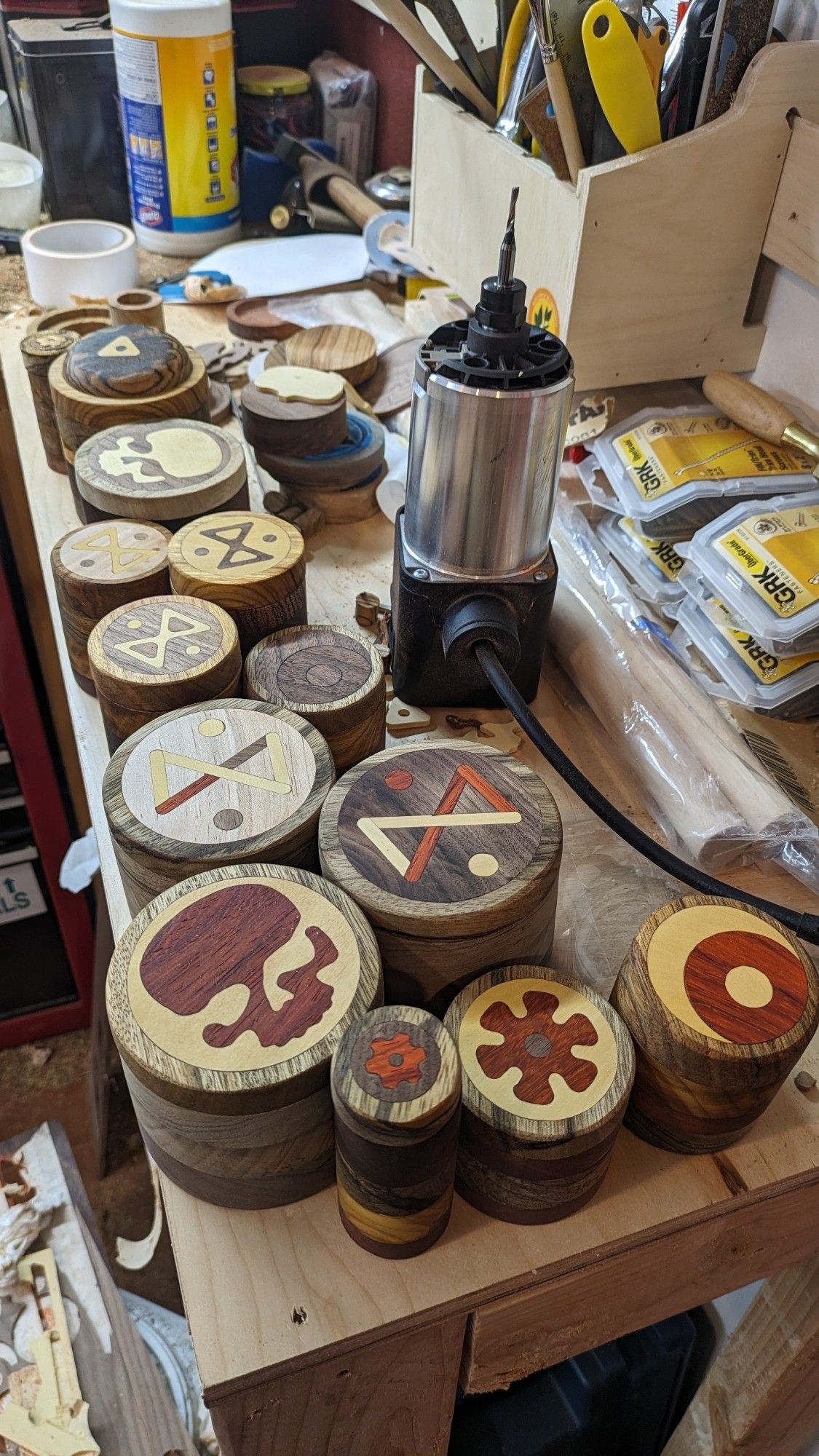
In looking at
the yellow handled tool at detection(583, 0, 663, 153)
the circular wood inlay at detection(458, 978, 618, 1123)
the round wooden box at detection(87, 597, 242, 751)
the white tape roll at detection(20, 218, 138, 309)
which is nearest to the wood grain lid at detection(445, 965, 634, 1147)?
the circular wood inlay at detection(458, 978, 618, 1123)

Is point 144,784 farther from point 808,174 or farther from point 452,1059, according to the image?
point 808,174

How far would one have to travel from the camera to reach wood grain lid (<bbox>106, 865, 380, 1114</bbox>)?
16.0 inches

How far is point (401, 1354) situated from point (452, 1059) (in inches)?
6.5

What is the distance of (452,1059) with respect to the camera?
15.5 inches

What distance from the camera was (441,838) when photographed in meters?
0.49

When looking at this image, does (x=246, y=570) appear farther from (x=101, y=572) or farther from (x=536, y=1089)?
(x=536, y=1089)

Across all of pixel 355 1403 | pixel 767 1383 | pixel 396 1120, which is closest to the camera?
pixel 396 1120

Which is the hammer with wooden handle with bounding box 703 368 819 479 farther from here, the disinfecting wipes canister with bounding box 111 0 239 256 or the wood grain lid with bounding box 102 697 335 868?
the disinfecting wipes canister with bounding box 111 0 239 256

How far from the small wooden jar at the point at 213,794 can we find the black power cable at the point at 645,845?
131 mm

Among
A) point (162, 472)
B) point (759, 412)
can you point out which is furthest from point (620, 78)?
point (162, 472)

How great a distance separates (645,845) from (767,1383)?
0.45 metres

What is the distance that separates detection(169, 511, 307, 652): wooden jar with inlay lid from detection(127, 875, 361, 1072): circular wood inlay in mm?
230

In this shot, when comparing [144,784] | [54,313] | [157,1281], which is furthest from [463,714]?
[157,1281]

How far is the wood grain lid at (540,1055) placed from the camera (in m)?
0.41
